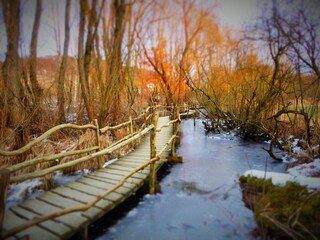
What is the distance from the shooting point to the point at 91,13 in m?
9.57

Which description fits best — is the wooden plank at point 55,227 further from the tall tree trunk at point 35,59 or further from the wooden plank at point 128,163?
the tall tree trunk at point 35,59

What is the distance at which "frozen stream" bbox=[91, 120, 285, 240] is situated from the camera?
146 inches

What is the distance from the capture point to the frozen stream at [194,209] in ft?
12.2

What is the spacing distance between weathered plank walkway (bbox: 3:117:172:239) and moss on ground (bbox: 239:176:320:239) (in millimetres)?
2414

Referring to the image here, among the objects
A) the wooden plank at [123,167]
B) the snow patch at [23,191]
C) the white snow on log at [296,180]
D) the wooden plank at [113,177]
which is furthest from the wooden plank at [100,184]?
the white snow on log at [296,180]

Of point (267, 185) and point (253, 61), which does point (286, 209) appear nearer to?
point (267, 185)

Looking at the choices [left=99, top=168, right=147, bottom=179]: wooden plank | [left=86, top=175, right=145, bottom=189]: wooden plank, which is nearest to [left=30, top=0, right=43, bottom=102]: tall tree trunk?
[left=99, top=168, right=147, bottom=179]: wooden plank

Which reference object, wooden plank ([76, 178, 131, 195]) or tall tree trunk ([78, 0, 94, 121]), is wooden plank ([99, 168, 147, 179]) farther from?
tall tree trunk ([78, 0, 94, 121])

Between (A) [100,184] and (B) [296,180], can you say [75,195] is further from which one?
(B) [296,180]

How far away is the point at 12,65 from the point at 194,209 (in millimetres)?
8074

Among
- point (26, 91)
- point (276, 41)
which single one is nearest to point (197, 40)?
point (276, 41)

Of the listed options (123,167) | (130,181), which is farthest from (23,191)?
(130,181)

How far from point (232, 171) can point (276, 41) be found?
16.9 ft

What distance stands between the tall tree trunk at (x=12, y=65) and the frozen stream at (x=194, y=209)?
5.25 meters
